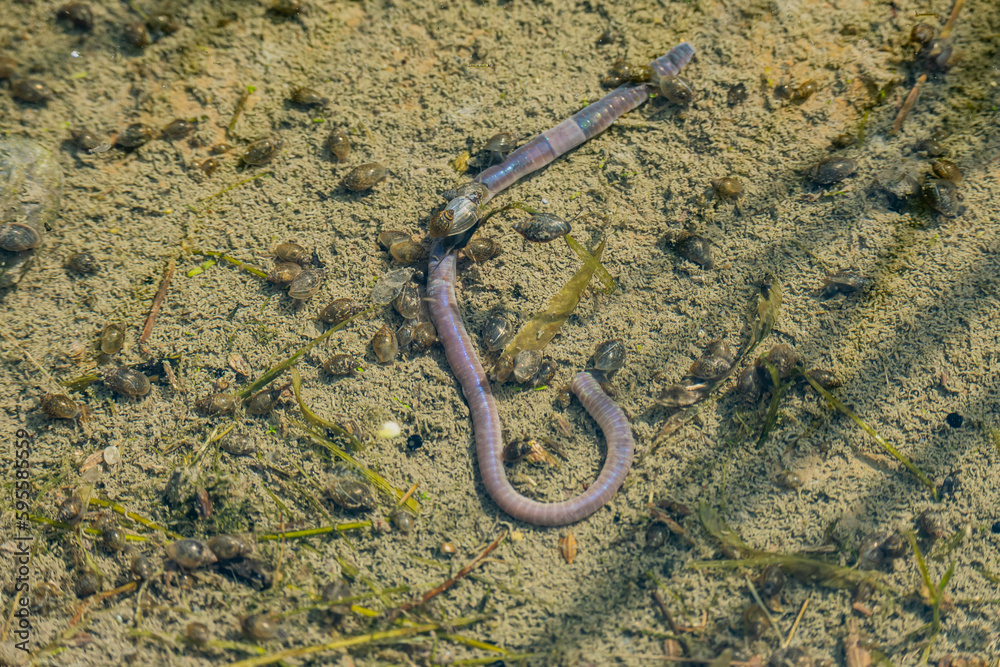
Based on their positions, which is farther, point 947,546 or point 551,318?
point 551,318

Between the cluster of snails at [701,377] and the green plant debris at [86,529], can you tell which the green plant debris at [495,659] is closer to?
the cluster of snails at [701,377]

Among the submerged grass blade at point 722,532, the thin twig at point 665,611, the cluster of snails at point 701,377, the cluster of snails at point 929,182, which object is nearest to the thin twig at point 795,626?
the submerged grass blade at point 722,532

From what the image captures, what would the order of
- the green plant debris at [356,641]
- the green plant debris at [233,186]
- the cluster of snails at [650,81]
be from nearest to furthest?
the green plant debris at [356,641] → the green plant debris at [233,186] → the cluster of snails at [650,81]

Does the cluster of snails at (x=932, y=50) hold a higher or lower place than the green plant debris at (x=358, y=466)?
higher

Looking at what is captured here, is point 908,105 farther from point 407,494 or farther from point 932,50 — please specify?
point 407,494

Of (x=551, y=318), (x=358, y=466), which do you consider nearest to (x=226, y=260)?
(x=358, y=466)

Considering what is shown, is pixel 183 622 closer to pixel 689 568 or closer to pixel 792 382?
pixel 689 568
